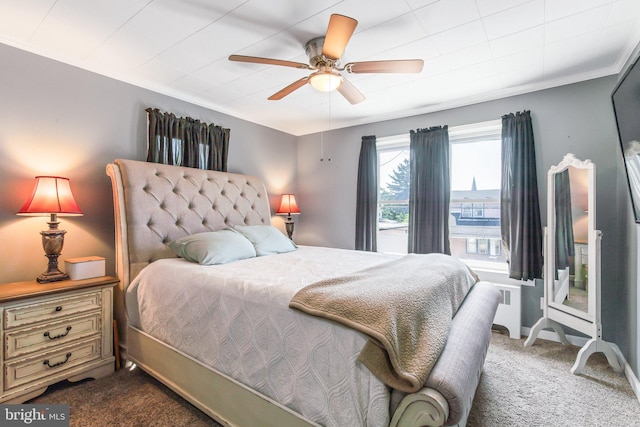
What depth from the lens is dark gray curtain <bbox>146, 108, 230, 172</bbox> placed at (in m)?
2.80

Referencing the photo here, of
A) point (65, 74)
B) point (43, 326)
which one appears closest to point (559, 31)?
point (65, 74)

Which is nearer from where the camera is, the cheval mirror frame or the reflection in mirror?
the cheval mirror frame

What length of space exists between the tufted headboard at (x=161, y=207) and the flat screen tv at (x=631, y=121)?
320 centimetres

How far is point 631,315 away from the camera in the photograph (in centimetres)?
219

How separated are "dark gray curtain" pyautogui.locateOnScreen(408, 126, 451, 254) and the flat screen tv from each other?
1.49 metres

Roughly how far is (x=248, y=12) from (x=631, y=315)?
3.45 metres

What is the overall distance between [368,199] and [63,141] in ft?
10.2

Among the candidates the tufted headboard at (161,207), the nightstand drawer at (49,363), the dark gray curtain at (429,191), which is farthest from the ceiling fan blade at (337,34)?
the nightstand drawer at (49,363)

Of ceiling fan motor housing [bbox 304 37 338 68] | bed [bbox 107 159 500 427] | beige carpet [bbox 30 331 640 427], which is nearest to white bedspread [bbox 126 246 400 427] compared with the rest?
bed [bbox 107 159 500 427]

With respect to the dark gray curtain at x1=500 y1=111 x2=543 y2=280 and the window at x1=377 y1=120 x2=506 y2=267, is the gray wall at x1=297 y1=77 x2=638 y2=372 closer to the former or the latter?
the dark gray curtain at x1=500 y1=111 x2=543 y2=280

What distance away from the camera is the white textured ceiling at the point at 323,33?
177 cm

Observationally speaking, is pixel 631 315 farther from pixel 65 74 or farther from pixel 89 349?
pixel 65 74

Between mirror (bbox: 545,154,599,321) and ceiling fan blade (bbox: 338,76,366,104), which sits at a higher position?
ceiling fan blade (bbox: 338,76,366,104)

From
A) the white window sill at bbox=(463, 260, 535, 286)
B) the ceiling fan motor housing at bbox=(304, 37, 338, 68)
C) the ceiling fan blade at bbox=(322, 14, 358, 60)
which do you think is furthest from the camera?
the white window sill at bbox=(463, 260, 535, 286)
